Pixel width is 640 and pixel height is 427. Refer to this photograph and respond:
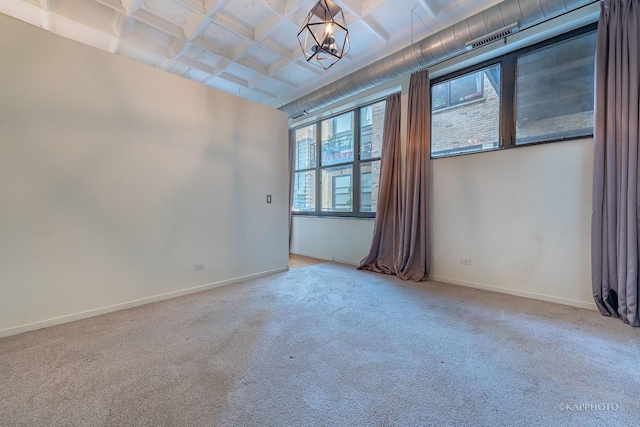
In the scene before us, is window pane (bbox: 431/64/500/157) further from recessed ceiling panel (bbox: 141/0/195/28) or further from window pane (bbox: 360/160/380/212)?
recessed ceiling panel (bbox: 141/0/195/28)

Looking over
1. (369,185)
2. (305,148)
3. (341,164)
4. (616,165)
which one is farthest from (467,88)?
(305,148)

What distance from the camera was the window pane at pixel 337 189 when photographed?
5.32m

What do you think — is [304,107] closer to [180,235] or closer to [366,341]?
[180,235]

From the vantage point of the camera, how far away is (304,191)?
6.32 m

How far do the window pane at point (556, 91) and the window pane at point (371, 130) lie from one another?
202 cm

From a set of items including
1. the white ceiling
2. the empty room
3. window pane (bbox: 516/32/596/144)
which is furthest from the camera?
the white ceiling

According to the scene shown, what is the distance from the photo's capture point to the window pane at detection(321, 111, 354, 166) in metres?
5.30

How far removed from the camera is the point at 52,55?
2.44m

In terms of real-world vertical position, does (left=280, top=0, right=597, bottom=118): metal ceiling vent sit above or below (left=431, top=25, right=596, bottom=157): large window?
above

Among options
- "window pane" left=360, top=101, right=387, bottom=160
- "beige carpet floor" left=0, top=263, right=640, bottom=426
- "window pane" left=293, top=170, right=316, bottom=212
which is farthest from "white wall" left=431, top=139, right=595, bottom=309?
"window pane" left=293, top=170, right=316, bottom=212

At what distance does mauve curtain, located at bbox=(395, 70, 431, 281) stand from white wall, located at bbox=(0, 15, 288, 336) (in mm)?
2360

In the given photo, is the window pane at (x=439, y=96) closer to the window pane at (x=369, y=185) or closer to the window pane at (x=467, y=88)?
the window pane at (x=467, y=88)

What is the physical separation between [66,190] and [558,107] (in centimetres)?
520

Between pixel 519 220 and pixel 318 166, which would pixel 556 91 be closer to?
pixel 519 220
